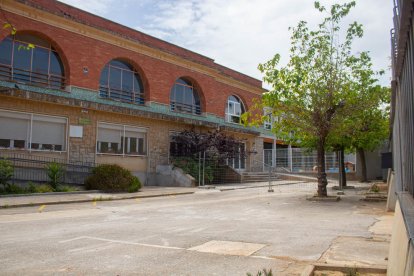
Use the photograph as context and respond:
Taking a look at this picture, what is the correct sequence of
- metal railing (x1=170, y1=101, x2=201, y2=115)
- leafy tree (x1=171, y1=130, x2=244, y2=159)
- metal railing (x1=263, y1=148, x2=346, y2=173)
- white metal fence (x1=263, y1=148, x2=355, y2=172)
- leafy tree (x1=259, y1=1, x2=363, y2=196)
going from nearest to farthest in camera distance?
leafy tree (x1=259, y1=1, x2=363, y2=196), leafy tree (x1=171, y1=130, x2=244, y2=159), metal railing (x1=170, y1=101, x2=201, y2=115), metal railing (x1=263, y1=148, x2=346, y2=173), white metal fence (x1=263, y1=148, x2=355, y2=172)

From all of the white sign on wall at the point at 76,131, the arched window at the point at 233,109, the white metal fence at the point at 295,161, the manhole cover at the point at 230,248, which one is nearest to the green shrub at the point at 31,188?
the white sign on wall at the point at 76,131

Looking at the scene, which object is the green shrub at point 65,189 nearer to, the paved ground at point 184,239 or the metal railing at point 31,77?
the paved ground at point 184,239

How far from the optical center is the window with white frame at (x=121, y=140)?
2167 cm

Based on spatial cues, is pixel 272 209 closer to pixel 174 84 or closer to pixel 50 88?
pixel 50 88

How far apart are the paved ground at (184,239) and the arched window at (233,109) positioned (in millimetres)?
20017

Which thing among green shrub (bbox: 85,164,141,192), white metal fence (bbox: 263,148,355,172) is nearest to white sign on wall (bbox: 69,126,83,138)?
green shrub (bbox: 85,164,141,192)

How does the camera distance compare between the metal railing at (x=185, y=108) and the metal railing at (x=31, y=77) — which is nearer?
the metal railing at (x=31, y=77)

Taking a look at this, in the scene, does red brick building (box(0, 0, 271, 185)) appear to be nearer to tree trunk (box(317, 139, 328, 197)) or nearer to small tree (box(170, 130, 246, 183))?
small tree (box(170, 130, 246, 183))

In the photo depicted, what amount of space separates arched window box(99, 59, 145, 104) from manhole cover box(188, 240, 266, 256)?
17358mm

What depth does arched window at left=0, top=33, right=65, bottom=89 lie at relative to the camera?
61.5ft

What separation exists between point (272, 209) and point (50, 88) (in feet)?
42.0

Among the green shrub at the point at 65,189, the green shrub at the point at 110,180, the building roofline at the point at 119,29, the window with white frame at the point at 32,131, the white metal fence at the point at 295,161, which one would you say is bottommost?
the green shrub at the point at 65,189

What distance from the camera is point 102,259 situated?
6.15 m

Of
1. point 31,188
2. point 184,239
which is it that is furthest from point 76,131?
point 184,239
